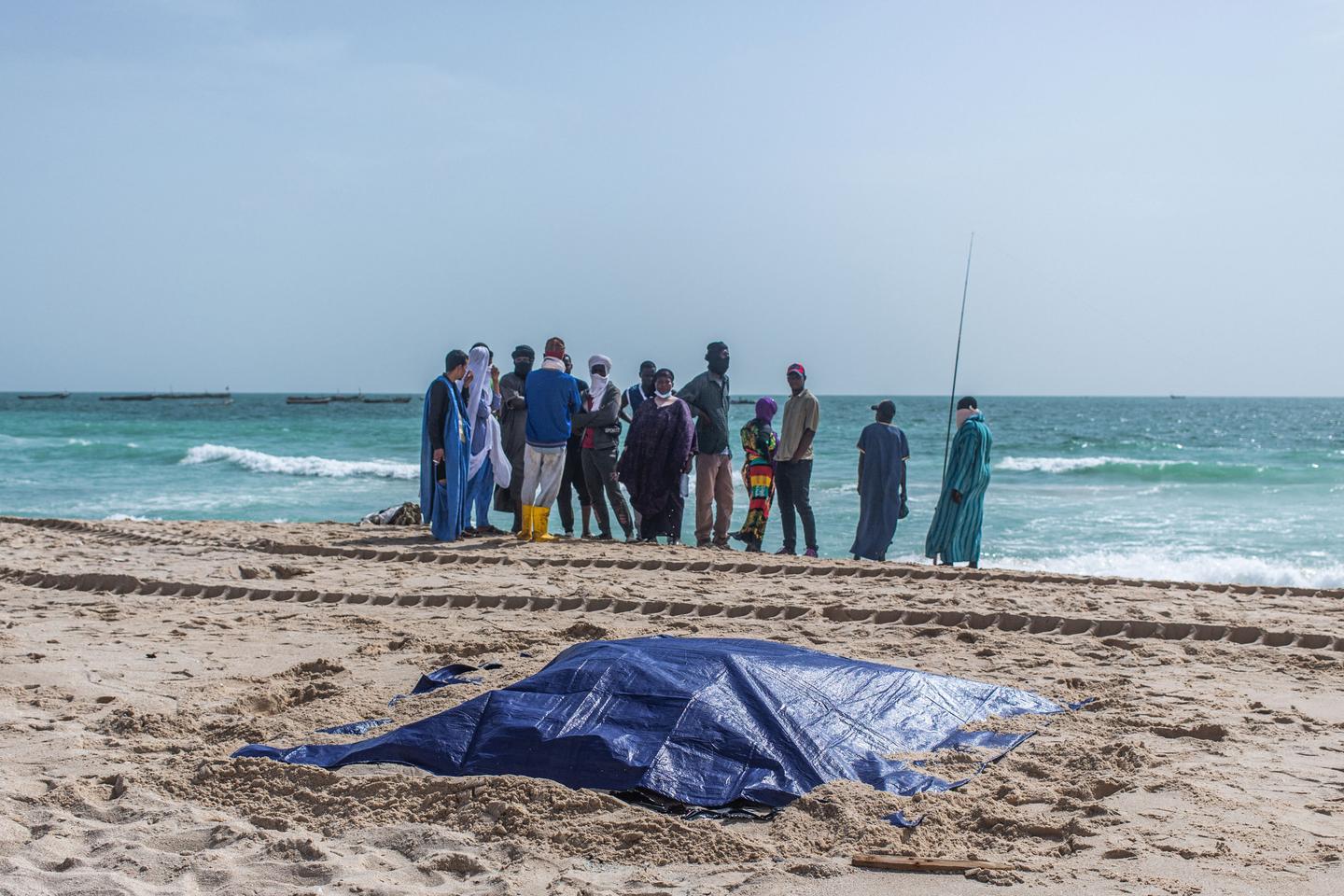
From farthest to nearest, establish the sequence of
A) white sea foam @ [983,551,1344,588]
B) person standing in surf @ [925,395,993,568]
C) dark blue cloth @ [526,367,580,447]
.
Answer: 1. white sea foam @ [983,551,1344,588]
2. dark blue cloth @ [526,367,580,447]
3. person standing in surf @ [925,395,993,568]

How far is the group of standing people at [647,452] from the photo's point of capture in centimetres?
927

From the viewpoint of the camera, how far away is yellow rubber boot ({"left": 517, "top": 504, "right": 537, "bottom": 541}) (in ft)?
32.3

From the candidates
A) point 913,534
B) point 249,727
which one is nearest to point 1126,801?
point 249,727

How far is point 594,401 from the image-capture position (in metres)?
9.83

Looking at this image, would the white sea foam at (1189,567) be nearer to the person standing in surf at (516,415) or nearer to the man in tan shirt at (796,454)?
the man in tan shirt at (796,454)

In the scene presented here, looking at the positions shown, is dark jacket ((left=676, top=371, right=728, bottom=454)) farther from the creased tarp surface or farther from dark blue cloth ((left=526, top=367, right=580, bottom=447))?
the creased tarp surface

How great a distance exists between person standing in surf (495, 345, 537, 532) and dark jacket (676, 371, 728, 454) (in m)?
1.41

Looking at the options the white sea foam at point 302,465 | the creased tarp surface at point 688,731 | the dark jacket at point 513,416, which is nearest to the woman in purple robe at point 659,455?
the dark jacket at point 513,416

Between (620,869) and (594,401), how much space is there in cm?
697

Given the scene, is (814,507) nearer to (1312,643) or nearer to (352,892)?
(1312,643)

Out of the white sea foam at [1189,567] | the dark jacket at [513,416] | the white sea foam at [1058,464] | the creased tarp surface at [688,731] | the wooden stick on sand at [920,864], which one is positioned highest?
the dark jacket at [513,416]

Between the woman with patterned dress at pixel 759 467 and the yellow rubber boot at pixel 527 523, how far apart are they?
5.84ft

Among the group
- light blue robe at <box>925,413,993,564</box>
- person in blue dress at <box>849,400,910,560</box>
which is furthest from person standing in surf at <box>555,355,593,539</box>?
light blue robe at <box>925,413,993,564</box>

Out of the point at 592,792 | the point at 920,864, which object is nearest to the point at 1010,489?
the point at 592,792
